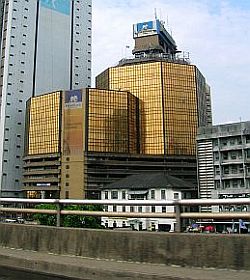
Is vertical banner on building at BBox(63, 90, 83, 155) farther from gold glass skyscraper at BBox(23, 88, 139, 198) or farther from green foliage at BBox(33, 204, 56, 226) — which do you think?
green foliage at BBox(33, 204, 56, 226)

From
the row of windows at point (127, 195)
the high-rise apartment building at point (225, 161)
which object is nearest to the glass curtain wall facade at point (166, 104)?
the row of windows at point (127, 195)

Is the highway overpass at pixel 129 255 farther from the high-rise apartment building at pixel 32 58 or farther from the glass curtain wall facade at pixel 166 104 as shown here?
the high-rise apartment building at pixel 32 58

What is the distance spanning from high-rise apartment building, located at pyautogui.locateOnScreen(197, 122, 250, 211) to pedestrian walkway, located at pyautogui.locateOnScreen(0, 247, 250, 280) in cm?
6642

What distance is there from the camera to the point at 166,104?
117 metres

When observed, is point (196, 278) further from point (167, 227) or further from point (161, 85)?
point (161, 85)

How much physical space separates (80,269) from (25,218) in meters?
3.42

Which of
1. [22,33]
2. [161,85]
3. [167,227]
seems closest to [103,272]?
[167,227]

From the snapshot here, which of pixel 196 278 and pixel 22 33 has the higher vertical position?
pixel 22 33

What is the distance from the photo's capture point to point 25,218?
990 centimetres

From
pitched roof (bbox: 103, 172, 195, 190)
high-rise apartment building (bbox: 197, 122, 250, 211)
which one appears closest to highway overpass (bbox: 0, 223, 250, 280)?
high-rise apartment building (bbox: 197, 122, 250, 211)

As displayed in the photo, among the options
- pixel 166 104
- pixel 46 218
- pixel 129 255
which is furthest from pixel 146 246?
pixel 166 104

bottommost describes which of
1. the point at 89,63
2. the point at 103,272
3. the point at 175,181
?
the point at 103,272

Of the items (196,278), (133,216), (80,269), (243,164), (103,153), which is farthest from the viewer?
(103,153)

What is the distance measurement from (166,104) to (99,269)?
112 metres
